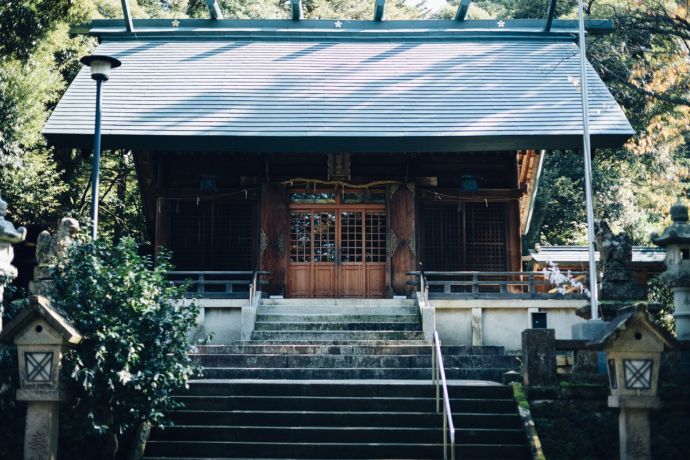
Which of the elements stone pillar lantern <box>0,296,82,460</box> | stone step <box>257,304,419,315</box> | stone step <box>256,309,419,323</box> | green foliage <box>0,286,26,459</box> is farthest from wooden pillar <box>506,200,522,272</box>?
green foliage <box>0,286,26,459</box>

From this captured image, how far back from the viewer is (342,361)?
12859 mm

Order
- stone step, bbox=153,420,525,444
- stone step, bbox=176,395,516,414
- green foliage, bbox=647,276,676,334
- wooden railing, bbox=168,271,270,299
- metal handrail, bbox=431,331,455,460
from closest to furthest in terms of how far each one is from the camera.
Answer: metal handrail, bbox=431,331,455,460 < stone step, bbox=153,420,525,444 < stone step, bbox=176,395,516,414 < wooden railing, bbox=168,271,270,299 < green foliage, bbox=647,276,676,334

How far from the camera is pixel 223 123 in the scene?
57.6 feet

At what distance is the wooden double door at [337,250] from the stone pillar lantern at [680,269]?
7459mm

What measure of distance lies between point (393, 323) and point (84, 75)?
999 centimetres

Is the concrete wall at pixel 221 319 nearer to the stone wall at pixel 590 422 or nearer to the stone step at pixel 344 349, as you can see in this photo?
the stone step at pixel 344 349

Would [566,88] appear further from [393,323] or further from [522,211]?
[393,323]

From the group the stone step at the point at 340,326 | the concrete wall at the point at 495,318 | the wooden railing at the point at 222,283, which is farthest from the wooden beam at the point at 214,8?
the concrete wall at the point at 495,318

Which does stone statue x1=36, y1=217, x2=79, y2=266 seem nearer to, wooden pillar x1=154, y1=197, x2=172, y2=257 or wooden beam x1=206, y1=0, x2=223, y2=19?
wooden pillar x1=154, y1=197, x2=172, y2=257

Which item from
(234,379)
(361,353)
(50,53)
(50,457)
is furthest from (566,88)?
(50,457)

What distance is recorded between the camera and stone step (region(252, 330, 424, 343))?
1499 cm

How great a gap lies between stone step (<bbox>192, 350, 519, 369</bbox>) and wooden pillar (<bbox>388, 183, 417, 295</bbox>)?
5.05 metres

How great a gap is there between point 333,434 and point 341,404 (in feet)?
2.21

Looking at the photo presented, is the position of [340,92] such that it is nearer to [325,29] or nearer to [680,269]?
[325,29]
